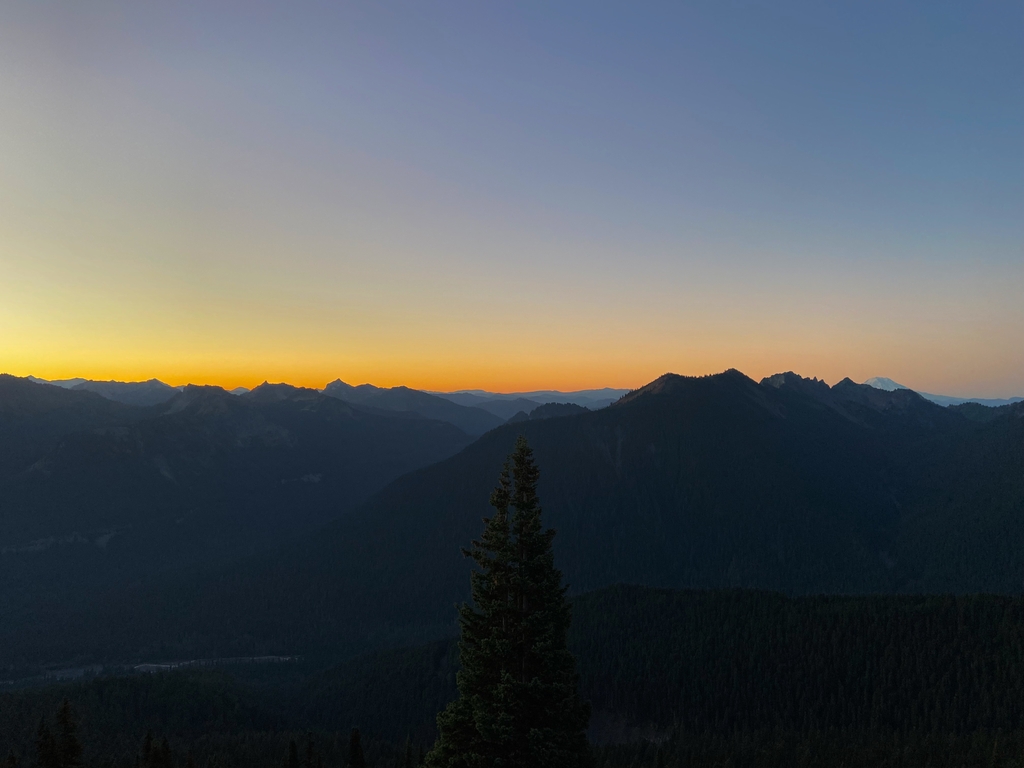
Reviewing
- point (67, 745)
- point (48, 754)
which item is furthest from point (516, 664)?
point (48, 754)

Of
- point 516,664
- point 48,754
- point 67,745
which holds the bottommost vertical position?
point 48,754

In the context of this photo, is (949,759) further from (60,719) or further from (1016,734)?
(60,719)

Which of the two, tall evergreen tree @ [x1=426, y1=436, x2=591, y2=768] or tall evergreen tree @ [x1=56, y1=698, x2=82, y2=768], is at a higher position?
tall evergreen tree @ [x1=426, y1=436, x2=591, y2=768]

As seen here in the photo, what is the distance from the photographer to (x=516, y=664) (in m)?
31.6

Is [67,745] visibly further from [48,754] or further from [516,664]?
[516,664]

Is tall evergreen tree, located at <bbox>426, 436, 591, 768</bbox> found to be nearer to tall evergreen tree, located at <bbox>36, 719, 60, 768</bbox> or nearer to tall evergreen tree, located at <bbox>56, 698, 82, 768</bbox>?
tall evergreen tree, located at <bbox>56, 698, 82, 768</bbox>

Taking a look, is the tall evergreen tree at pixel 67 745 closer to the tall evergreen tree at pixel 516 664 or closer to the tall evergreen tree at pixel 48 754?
the tall evergreen tree at pixel 48 754

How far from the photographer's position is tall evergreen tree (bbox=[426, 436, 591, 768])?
30469mm

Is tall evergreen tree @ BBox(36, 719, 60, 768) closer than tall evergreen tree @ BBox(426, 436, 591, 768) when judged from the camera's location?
No

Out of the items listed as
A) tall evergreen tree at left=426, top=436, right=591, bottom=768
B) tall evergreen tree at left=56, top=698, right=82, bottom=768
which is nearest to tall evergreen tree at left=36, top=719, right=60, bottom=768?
tall evergreen tree at left=56, top=698, right=82, bottom=768

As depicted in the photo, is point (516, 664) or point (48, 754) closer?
point (516, 664)

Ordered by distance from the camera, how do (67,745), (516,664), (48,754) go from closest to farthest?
(516,664), (48,754), (67,745)

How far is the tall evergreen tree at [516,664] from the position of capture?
30469 mm

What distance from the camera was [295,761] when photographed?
91188 mm
